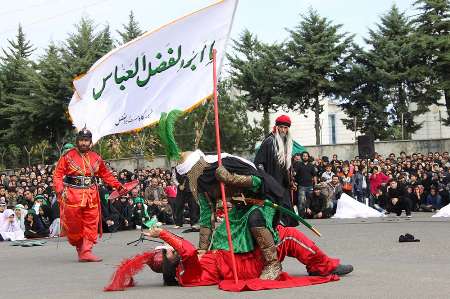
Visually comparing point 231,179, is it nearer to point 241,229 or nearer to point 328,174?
point 241,229

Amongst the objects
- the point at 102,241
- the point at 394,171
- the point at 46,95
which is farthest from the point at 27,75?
the point at 102,241

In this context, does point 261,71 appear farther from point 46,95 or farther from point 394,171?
point 394,171

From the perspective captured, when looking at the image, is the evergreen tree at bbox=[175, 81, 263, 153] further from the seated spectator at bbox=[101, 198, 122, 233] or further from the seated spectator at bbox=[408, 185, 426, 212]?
the seated spectator at bbox=[101, 198, 122, 233]

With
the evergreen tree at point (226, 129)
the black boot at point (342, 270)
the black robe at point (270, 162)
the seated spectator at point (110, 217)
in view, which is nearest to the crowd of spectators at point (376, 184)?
the seated spectator at point (110, 217)

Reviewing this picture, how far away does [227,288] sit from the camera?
23.4 ft

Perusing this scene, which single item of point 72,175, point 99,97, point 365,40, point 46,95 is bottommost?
point 72,175

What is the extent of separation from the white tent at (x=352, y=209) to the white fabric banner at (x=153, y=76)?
6.99 meters

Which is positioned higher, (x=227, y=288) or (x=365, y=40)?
(x=365, y=40)

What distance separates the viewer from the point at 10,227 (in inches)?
685

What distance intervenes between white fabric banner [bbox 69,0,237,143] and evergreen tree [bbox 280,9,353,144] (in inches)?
773

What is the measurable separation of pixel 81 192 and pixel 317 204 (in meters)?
9.85

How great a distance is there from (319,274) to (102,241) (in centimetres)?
832

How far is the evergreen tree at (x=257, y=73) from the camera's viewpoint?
3666 centimetres

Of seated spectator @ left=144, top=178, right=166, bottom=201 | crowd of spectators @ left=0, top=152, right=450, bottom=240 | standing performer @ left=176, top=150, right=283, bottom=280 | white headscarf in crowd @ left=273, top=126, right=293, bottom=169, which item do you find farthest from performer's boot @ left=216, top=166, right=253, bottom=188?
seated spectator @ left=144, top=178, right=166, bottom=201
